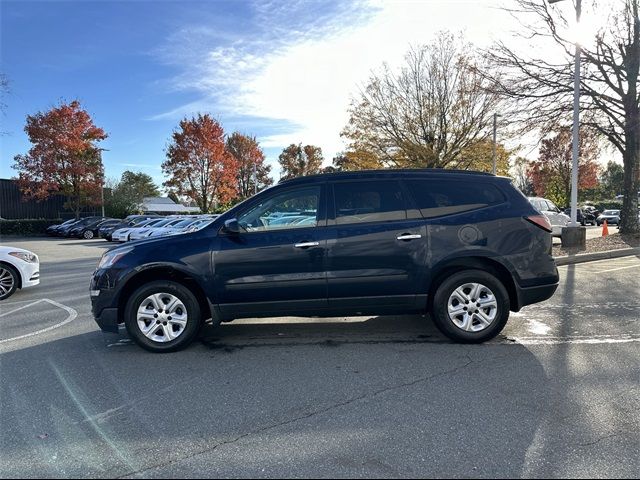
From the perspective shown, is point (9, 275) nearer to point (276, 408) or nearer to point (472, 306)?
point (276, 408)

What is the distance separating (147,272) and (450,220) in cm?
345

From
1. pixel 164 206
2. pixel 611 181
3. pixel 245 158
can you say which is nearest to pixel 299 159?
pixel 245 158

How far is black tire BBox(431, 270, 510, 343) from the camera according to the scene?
4827 millimetres

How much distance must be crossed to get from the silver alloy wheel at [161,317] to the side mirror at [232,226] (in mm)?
966

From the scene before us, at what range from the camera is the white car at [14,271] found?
27.5 ft

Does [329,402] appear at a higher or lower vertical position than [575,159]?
lower

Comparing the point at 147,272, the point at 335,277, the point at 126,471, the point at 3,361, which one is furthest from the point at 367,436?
the point at 3,361

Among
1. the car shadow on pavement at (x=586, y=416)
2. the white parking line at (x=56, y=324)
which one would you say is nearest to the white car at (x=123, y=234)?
the white parking line at (x=56, y=324)

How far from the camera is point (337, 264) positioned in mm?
4777

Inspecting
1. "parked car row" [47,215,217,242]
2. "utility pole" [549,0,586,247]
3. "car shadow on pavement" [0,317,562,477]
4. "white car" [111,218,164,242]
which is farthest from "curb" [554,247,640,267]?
"white car" [111,218,164,242]

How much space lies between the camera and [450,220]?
4.88m

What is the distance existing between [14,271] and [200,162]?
31619mm

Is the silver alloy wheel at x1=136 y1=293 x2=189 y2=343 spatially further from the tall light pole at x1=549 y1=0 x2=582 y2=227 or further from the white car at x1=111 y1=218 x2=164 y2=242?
the white car at x1=111 y1=218 x2=164 y2=242

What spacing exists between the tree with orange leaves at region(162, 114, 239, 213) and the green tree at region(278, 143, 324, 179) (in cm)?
2777
